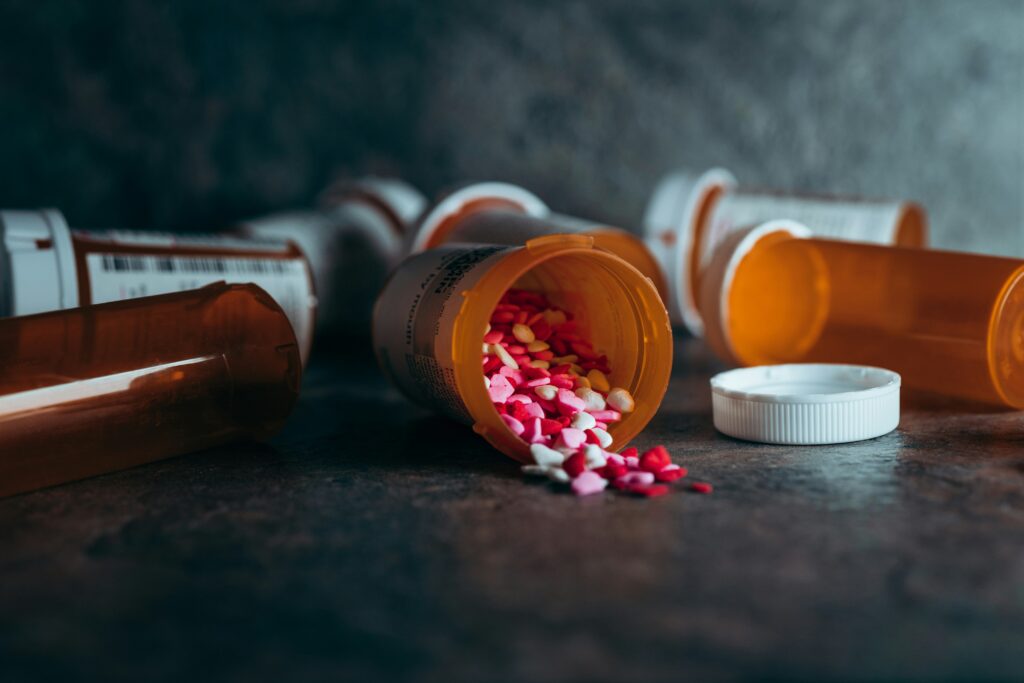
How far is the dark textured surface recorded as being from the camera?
0.58m

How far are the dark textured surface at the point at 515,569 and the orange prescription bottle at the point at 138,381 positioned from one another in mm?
30

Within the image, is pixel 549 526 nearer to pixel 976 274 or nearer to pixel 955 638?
pixel 955 638

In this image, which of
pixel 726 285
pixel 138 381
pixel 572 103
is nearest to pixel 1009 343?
pixel 726 285

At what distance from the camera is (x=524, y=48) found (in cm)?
Result: 189

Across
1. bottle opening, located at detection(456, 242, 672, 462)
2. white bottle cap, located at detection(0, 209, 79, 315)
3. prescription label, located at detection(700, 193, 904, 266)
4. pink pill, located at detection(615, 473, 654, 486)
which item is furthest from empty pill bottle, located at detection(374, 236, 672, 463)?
prescription label, located at detection(700, 193, 904, 266)

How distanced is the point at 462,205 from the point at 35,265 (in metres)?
0.57

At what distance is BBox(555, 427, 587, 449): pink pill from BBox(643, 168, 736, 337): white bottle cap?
0.68m

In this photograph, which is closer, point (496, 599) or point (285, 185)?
point (496, 599)

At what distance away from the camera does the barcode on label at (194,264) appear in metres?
1.17

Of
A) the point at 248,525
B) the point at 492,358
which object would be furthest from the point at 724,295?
the point at 248,525

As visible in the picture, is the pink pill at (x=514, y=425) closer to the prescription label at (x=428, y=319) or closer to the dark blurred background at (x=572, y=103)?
the prescription label at (x=428, y=319)

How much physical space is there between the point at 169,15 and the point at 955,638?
5.19 feet

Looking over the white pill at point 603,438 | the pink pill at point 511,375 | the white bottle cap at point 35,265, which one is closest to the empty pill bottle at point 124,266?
the white bottle cap at point 35,265

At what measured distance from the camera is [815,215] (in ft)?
5.12
